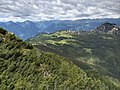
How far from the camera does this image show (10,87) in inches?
6993

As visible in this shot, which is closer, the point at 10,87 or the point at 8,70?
the point at 10,87

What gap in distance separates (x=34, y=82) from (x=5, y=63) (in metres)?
25.3

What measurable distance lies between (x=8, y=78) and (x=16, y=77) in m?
6.64

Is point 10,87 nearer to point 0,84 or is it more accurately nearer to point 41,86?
point 0,84

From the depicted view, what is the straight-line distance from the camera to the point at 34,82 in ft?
643

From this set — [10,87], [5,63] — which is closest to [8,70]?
[5,63]

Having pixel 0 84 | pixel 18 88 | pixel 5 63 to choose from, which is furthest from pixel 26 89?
pixel 5 63

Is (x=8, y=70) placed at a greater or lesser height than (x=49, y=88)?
greater

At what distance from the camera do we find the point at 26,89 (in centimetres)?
18025

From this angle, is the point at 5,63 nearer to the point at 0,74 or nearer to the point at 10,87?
the point at 0,74

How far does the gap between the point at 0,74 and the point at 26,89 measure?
21912 millimetres

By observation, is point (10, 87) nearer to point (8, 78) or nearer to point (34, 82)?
point (8, 78)

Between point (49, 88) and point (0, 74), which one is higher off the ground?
point (0, 74)

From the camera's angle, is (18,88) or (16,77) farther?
(16,77)
